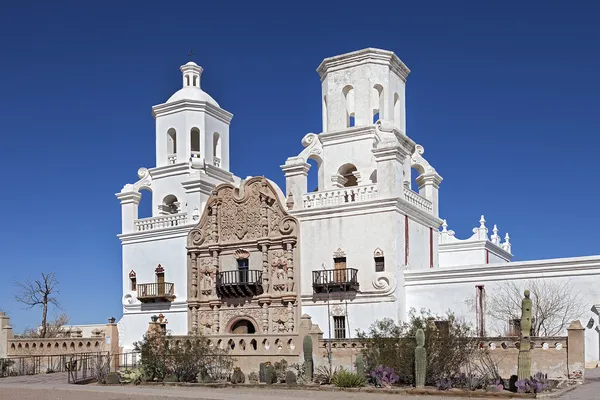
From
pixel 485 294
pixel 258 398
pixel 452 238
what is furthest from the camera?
pixel 452 238

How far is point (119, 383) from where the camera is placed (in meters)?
29.1

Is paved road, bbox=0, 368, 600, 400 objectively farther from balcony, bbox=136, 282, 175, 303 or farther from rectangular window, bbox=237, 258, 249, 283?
balcony, bbox=136, 282, 175, 303

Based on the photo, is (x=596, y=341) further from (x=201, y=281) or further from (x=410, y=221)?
(x=201, y=281)

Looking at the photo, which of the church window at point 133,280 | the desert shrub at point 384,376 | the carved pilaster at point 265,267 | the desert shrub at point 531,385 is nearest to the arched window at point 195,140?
the church window at point 133,280

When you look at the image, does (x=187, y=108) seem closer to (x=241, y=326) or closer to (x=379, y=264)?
(x=241, y=326)

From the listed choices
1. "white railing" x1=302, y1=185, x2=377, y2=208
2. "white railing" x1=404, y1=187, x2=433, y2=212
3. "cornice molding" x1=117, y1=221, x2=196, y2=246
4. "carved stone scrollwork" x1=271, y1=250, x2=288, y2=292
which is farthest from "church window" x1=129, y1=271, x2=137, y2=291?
"white railing" x1=404, y1=187, x2=433, y2=212

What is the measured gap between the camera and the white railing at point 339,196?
3512 centimetres

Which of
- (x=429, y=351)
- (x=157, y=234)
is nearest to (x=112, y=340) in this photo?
(x=157, y=234)

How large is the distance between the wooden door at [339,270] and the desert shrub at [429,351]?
7059 millimetres

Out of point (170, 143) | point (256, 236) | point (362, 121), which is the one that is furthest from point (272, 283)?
point (170, 143)

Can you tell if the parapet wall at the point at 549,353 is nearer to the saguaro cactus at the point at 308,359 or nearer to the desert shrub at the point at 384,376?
the desert shrub at the point at 384,376

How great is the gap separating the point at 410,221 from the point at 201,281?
36.0ft

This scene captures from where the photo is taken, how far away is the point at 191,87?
147ft

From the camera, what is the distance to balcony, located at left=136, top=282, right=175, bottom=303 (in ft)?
130
